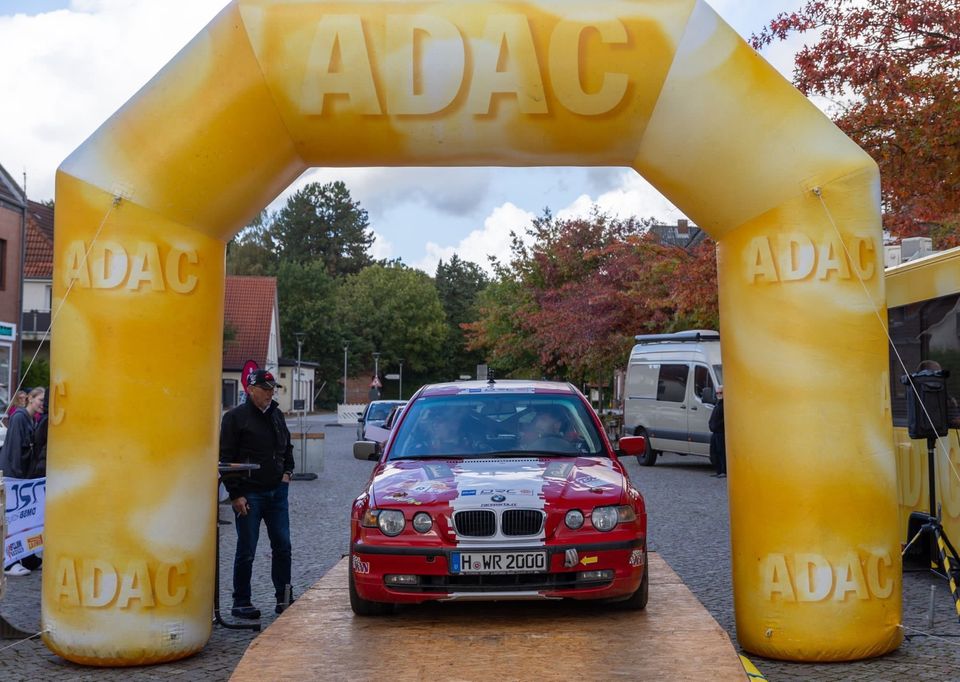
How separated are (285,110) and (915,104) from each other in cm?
1030

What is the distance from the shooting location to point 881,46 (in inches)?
612

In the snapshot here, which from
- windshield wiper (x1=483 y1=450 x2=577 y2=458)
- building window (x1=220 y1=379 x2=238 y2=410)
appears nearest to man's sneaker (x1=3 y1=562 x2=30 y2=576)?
windshield wiper (x1=483 y1=450 x2=577 y2=458)

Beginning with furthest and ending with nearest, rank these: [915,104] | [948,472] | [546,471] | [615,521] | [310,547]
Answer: [915,104], [310,547], [948,472], [546,471], [615,521]

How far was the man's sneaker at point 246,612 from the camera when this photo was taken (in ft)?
27.5

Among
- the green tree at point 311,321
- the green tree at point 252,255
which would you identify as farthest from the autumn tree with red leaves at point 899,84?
the green tree at point 252,255

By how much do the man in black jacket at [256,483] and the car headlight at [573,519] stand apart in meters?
2.71

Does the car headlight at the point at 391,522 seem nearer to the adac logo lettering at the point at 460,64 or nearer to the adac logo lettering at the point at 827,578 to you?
the adac logo lettering at the point at 827,578

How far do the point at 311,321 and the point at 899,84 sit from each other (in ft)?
273

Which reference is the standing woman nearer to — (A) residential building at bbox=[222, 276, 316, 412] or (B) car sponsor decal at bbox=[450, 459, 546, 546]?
(B) car sponsor decal at bbox=[450, 459, 546, 546]

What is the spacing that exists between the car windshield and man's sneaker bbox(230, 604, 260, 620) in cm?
159

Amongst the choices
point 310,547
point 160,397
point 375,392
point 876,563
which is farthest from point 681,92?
point 375,392

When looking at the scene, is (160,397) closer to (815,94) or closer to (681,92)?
(681,92)

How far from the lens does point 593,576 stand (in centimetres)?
662

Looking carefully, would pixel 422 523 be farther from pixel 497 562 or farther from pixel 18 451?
pixel 18 451
